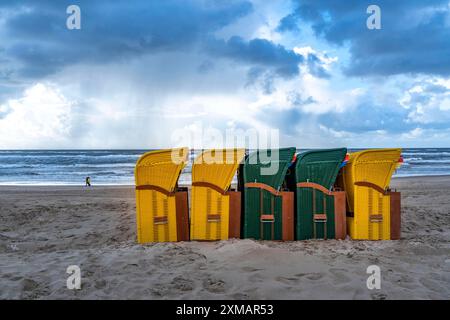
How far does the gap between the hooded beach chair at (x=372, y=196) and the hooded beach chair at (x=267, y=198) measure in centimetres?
100

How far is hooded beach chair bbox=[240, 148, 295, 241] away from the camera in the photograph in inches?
215

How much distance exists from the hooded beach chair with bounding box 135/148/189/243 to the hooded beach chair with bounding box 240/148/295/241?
0.97 m

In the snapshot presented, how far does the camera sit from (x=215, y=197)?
5.38 metres

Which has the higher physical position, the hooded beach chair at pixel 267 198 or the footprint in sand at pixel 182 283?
the hooded beach chair at pixel 267 198

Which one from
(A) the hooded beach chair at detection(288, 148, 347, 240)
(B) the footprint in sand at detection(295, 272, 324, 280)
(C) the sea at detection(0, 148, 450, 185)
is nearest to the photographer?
(B) the footprint in sand at detection(295, 272, 324, 280)

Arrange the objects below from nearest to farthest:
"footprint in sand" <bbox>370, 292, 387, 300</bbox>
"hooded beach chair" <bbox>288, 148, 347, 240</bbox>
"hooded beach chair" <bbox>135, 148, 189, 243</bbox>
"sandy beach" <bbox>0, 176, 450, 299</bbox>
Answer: "footprint in sand" <bbox>370, 292, 387, 300</bbox> < "sandy beach" <bbox>0, 176, 450, 299</bbox> < "hooded beach chair" <bbox>135, 148, 189, 243</bbox> < "hooded beach chair" <bbox>288, 148, 347, 240</bbox>

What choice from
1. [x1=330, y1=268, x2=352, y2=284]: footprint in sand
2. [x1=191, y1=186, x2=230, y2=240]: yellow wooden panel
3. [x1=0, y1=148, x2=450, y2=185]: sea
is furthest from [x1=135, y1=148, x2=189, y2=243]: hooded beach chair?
[x1=0, y1=148, x2=450, y2=185]: sea

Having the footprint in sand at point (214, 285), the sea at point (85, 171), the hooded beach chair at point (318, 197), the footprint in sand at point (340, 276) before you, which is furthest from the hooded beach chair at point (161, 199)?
the sea at point (85, 171)

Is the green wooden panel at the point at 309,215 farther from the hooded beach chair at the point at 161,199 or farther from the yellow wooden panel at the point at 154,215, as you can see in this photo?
the yellow wooden panel at the point at 154,215

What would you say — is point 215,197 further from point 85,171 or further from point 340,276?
point 85,171

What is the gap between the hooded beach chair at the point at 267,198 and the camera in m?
5.45

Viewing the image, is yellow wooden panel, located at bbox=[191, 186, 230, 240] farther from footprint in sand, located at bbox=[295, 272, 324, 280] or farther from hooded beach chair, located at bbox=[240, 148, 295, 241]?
footprint in sand, located at bbox=[295, 272, 324, 280]

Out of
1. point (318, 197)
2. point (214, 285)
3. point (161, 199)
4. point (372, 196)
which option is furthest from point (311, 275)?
point (161, 199)
